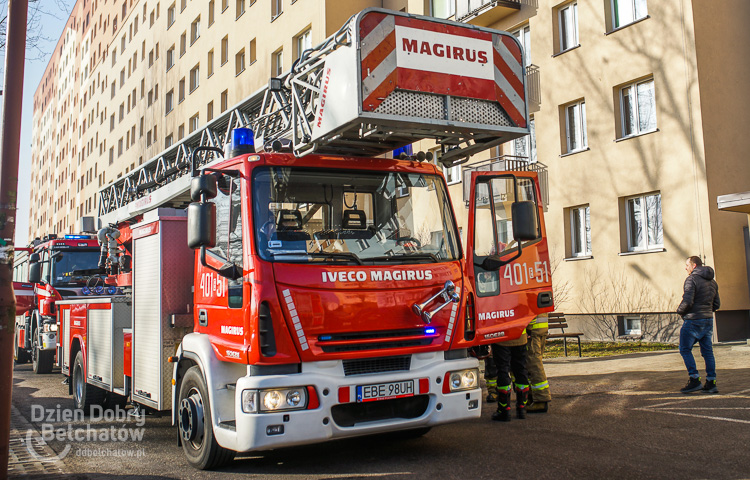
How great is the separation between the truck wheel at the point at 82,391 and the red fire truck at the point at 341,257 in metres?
2.60

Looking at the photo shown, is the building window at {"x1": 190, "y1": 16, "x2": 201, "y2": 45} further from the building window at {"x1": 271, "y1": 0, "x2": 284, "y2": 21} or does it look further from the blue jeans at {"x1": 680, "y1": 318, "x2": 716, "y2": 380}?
the blue jeans at {"x1": 680, "y1": 318, "x2": 716, "y2": 380}

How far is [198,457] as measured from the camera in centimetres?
575

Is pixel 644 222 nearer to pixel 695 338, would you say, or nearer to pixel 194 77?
pixel 695 338

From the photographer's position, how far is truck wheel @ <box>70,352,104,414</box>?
8.92 metres

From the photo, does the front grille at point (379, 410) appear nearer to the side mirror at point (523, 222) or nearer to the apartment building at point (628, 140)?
the side mirror at point (523, 222)

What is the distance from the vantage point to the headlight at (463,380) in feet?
18.5

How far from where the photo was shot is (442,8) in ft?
75.3

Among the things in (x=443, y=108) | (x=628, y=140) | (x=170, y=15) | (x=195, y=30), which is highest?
(x=170, y=15)

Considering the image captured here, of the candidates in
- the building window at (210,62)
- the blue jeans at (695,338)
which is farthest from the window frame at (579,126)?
the building window at (210,62)

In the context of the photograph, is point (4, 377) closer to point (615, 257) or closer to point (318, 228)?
point (318, 228)

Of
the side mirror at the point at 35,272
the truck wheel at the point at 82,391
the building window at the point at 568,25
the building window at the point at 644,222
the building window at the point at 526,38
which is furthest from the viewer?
the building window at the point at 526,38

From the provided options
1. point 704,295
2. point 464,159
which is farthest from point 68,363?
point 704,295

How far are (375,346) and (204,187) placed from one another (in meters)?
1.82

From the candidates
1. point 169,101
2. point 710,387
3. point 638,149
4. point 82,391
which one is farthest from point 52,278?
point 169,101
